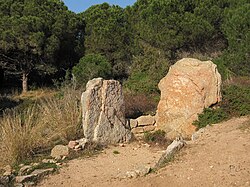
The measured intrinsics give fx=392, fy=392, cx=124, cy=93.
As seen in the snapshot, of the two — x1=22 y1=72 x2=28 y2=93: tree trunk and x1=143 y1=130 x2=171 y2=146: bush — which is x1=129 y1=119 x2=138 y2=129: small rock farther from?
x1=22 y1=72 x2=28 y2=93: tree trunk

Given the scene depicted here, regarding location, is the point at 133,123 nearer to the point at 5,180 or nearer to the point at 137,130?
the point at 137,130

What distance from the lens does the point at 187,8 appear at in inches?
697

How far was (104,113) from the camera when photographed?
26.2ft

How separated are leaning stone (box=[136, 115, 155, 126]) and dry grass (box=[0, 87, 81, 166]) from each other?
4.76 ft

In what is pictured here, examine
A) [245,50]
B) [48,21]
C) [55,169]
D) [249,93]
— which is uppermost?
[48,21]

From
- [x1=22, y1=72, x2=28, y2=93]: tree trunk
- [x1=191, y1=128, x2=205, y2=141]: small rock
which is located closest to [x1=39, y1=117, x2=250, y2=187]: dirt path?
[x1=191, y1=128, x2=205, y2=141]: small rock

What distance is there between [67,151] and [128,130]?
1666 mm

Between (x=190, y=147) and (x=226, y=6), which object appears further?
(x=226, y=6)

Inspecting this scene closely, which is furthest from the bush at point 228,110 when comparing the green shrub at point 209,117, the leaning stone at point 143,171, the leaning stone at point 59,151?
the leaning stone at point 143,171

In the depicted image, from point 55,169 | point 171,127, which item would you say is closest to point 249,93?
point 171,127

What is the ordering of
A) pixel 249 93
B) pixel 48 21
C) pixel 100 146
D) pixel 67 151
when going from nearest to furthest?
1. pixel 67 151
2. pixel 100 146
3. pixel 249 93
4. pixel 48 21

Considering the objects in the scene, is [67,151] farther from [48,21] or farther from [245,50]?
[48,21]

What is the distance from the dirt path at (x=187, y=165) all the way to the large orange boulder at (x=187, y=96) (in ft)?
3.09


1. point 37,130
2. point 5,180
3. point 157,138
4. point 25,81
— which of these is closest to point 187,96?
point 157,138
